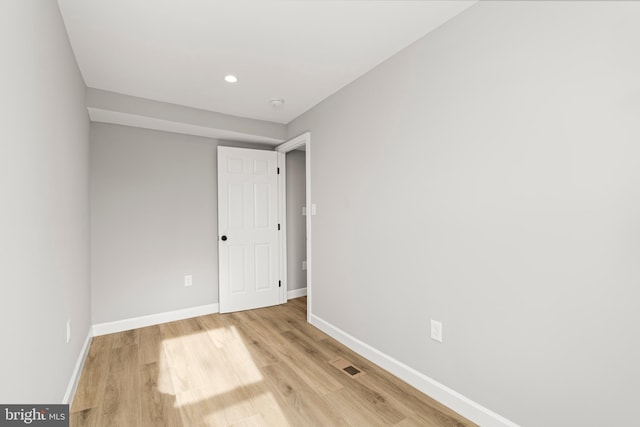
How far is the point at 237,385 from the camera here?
212 centimetres

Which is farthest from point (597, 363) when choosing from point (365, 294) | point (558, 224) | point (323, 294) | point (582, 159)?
point (323, 294)

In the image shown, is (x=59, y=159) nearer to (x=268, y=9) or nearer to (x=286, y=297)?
(x=268, y=9)

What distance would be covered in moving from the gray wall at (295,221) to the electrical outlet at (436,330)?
261 centimetres

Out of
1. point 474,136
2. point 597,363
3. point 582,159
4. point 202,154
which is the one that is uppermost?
point 202,154

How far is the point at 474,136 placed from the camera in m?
1.72

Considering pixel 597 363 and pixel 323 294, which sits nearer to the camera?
pixel 597 363

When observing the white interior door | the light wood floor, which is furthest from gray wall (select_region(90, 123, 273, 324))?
the light wood floor

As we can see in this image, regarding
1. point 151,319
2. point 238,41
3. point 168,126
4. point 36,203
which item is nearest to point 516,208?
point 238,41

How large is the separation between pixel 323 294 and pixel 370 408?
1.33m

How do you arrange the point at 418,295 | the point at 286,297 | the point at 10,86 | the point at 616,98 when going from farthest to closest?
the point at 286,297 → the point at 418,295 → the point at 616,98 → the point at 10,86
